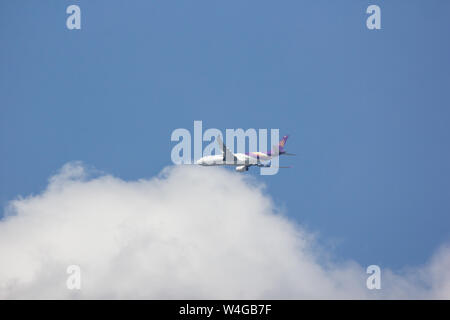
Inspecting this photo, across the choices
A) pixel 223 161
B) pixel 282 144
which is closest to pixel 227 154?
pixel 223 161

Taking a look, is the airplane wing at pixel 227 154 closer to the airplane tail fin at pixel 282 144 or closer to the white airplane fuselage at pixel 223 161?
the white airplane fuselage at pixel 223 161

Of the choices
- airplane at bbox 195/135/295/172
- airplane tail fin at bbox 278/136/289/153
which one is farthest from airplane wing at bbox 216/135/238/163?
airplane tail fin at bbox 278/136/289/153

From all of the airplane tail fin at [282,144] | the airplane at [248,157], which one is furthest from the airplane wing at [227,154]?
the airplane tail fin at [282,144]

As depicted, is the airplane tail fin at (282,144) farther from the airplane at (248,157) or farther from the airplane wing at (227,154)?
the airplane wing at (227,154)

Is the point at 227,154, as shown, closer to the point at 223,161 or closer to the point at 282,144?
the point at 223,161

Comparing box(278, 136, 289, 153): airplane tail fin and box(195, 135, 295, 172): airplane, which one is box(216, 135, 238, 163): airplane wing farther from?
box(278, 136, 289, 153): airplane tail fin
